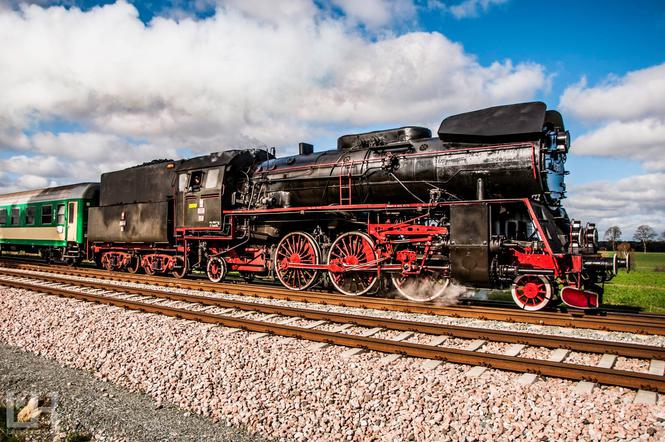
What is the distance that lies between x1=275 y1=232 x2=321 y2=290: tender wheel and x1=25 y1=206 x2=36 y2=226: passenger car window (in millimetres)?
14615

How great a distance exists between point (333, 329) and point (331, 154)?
5031mm

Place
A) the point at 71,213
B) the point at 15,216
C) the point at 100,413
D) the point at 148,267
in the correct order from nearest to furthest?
the point at 100,413 → the point at 148,267 → the point at 71,213 → the point at 15,216

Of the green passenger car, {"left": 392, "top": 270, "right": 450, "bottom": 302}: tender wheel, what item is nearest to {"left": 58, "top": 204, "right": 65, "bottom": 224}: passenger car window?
the green passenger car

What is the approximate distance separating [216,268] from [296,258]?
3046mm

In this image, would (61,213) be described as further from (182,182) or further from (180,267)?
(182,182)

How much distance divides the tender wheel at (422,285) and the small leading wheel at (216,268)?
5193 millimetres

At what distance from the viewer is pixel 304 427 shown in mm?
4055

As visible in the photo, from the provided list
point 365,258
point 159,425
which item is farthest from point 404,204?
point 159,425

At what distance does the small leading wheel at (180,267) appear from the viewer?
44.2ft

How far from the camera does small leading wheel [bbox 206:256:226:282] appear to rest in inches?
499

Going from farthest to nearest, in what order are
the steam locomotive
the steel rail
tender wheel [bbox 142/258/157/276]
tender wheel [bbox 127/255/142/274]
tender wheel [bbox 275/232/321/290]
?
tender wheel [bbox 127/255/142/274] → tender wheel [bbox 142/258/157/276] → tender wheel [bbox 275/232/321/290] → the steam locomotive → the steel rail

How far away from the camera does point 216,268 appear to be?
12.8 metres

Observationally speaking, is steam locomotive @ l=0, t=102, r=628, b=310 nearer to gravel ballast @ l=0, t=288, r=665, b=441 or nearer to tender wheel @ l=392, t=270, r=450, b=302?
tender wheel @ l=392, t=270, r=450, b=302

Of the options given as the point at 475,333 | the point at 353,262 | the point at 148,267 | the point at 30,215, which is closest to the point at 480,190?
the point at 475,333
